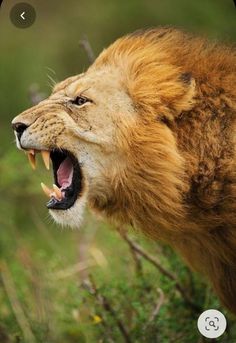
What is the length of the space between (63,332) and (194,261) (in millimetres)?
1035

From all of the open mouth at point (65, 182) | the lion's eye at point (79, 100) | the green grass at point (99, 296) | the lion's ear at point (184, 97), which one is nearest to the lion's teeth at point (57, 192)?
the open mouth at point (65, 182)

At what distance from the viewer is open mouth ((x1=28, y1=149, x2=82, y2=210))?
369cm

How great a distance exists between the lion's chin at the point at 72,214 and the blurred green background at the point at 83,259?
0.29m

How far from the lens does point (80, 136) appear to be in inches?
143

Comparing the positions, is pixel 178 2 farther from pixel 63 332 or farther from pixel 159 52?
pixel 63 332

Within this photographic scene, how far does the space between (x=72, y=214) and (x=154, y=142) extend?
42 cm

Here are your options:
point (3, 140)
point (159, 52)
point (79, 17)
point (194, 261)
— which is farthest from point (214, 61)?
point (3, 140)

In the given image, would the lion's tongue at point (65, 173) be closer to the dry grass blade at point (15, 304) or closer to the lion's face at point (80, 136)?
the lion's face at point (80, 136)

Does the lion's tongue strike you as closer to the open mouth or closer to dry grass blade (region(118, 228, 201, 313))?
the open mouth

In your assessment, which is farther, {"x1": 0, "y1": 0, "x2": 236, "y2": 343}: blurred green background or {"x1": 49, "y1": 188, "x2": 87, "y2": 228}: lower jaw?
{"x1": 0, "y1": 0, "x2": 236, "y2": 343}: blurred green background

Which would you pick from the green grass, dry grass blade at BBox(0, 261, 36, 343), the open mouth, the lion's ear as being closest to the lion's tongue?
the open mouth

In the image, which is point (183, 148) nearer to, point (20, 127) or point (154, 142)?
point (154, 142)

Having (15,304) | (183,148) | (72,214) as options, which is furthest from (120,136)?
(15,304)

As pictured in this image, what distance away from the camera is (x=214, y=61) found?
366 cm
